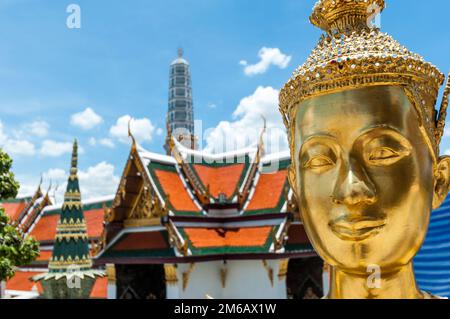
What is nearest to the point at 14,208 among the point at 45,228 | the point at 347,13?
the point at 45,228

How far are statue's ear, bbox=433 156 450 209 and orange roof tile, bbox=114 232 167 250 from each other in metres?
9.04

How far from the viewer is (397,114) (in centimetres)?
175

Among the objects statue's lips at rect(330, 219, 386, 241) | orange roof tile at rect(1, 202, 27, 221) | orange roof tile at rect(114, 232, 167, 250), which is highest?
orange roof tile at rect(1, 202, 27, 221)

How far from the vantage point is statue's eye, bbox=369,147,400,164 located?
1.70 metres

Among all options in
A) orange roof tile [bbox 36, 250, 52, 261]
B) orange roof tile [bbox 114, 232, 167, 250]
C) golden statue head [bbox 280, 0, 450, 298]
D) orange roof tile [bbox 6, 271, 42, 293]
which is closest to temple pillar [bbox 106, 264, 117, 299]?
orange roof tile [bbox 114, 232, 167, 250]

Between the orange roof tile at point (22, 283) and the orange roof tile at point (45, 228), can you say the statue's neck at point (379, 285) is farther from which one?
the orange roof tile at point (45, 228)

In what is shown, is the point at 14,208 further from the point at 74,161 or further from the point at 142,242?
the point at 142,242

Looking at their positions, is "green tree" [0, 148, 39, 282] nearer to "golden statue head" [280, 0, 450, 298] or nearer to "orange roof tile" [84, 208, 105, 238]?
"orange roof tile" [84, 208, 105, 238]

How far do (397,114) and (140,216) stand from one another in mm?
10257

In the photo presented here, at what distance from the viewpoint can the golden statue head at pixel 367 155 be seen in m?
1.68

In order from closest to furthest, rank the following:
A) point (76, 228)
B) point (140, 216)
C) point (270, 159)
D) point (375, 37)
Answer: point (375, 37) < point (76, 228) < point (140, 216) < point (270, 159)

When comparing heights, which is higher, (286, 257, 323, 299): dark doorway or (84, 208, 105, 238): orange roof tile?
(84, 208, 105, 238): orange roof tile

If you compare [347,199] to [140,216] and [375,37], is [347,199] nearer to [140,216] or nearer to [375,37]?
[375,37]

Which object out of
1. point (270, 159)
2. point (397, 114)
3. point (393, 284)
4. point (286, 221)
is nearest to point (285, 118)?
point (397, 114)
